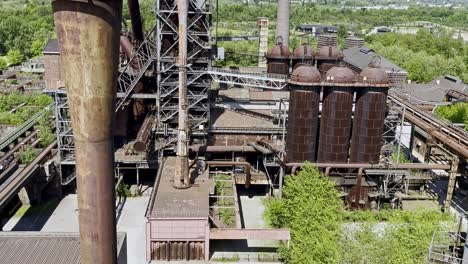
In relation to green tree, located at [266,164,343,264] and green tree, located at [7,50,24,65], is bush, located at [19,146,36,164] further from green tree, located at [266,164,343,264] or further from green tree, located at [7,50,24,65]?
green tree, located at [7,50,24,65]

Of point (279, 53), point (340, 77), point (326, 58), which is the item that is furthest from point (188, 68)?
point (326, 58)

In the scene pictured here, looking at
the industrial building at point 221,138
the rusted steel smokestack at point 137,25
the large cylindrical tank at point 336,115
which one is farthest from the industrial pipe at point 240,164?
the rusted steel smokestack at point 137,25

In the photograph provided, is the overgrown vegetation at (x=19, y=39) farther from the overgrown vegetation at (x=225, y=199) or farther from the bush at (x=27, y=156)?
the overgrown vegetation at (x=225, y=199)

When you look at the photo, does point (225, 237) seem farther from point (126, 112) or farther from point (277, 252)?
point (126, 112)

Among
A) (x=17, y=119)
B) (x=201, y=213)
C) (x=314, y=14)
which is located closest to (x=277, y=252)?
(x=201, y=213)

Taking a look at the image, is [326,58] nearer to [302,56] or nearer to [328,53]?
[328,53]
